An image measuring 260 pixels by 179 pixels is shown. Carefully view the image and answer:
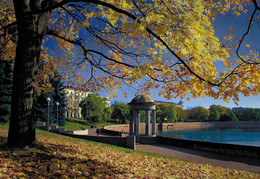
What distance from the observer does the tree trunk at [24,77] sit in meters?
5.91

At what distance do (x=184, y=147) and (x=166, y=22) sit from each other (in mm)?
17702

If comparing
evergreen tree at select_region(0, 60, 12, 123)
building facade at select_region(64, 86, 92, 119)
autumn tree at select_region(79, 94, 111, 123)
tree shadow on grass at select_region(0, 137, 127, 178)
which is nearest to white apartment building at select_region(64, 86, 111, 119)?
building facade at select_region(64, 86, 92, 119)

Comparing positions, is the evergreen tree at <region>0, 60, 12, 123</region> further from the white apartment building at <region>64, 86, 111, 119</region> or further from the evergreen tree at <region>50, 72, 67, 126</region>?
the evergreen tree at <region>50, 72, 67, 126</region>

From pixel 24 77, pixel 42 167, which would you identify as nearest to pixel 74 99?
pixel 24 77

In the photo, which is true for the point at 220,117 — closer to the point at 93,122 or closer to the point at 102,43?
the point at 93,122

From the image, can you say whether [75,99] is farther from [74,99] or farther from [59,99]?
[74,99]

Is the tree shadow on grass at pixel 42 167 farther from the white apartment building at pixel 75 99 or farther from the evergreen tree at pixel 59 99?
the evergreen tree at pixel 59 99

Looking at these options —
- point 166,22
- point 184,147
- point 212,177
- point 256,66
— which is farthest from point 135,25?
point 184,147

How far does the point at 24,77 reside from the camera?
6031 mm

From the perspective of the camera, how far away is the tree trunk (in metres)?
5.91

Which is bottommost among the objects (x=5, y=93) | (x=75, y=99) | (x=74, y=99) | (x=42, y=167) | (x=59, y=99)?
(x=42, y=167)

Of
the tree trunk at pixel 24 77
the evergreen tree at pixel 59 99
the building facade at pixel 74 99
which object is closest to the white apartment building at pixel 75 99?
the building facade at pixel 74 99

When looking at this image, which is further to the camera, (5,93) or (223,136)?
(223,136)

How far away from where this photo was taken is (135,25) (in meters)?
4.41
